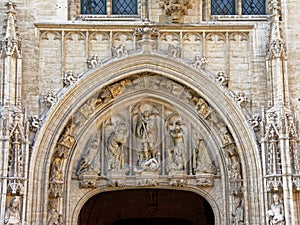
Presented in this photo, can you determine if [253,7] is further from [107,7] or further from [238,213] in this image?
[238,213]

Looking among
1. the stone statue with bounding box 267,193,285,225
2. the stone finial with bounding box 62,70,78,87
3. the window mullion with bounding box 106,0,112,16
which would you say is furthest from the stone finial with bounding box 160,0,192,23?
the stone statue with bounding box 267,193,285,225

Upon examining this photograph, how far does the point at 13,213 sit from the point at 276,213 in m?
5.24

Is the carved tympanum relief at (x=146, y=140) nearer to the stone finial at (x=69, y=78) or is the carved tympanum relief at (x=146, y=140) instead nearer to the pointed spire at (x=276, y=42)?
the stone finial at (x=69, y=78)

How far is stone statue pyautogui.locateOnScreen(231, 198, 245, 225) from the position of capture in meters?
14.7

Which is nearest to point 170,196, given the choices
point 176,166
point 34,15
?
point 176,166

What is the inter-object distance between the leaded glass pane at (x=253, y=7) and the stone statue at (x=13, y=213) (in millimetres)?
6604

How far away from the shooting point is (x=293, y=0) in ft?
51.7

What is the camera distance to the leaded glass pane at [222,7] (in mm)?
16078

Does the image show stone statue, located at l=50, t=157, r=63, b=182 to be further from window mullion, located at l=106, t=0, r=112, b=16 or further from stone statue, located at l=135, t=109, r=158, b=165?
window mullion, located at l=106, t=0, r=112, b=16

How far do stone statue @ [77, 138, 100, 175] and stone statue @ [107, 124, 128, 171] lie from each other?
0.87 feet

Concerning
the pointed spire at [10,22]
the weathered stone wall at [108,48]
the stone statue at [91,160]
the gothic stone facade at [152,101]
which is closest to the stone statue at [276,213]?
the gothic stone facade at [152,101]

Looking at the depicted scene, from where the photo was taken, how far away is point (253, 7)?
53.0 feet

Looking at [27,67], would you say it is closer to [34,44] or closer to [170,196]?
[34,44]

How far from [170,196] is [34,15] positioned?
6.57m
